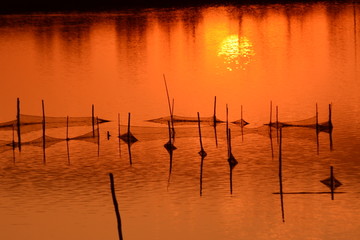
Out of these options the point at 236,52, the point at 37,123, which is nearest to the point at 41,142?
the point at 37,123

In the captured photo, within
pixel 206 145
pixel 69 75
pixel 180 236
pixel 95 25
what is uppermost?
pixel 95 25

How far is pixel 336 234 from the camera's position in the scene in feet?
57.4

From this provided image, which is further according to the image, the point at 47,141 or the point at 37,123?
the point at 37,123

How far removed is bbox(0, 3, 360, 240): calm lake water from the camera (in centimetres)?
1892

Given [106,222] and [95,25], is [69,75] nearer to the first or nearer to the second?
[95,25]

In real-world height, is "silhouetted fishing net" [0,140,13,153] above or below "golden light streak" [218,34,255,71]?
below

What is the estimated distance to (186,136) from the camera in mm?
26016

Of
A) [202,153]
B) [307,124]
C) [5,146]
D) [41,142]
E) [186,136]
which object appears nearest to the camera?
[202,153]

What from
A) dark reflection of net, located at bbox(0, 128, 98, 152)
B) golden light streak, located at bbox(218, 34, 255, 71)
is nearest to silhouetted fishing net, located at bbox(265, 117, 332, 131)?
dark reflection of net, located at bbox(0, 128, 98, 152)

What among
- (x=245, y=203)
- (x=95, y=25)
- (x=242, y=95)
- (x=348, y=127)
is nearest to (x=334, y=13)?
(x=95, y=25)

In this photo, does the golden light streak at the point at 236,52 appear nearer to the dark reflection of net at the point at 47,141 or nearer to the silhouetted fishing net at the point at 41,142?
the dark reflection of net at the point at 47,141

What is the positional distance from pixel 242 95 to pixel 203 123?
25.3 feet

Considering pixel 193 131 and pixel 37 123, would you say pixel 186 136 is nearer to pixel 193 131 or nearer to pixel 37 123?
pixel 193 131

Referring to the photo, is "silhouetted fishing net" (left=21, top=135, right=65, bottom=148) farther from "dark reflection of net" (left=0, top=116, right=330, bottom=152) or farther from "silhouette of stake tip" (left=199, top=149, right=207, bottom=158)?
"silhouette of stake tip" (left=199, top=149, right=207, bottom=158)
